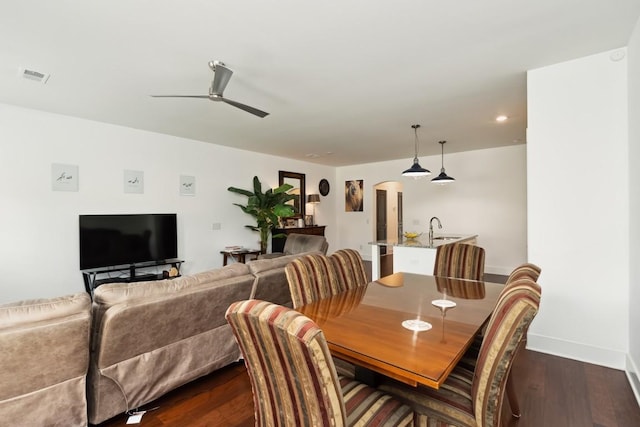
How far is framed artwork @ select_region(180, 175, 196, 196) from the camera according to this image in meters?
5.27

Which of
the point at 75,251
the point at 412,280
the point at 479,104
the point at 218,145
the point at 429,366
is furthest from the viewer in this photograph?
the point at 218,145

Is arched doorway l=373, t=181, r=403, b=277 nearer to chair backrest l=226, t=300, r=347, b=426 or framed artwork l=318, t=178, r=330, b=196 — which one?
framed artwork l=318, t=178, r=330, b=196

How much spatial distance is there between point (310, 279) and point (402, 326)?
0.71m

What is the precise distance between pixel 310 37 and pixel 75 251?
4.17m

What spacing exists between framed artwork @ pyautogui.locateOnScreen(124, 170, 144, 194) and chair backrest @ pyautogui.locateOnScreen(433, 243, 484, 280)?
14.4ft

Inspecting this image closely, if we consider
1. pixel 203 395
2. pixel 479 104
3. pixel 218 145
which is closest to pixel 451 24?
pixel 479 104

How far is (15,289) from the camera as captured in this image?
3.72 metres

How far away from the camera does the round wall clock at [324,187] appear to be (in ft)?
26.5

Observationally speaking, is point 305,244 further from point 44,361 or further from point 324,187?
point 44,361

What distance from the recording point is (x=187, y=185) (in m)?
5.34

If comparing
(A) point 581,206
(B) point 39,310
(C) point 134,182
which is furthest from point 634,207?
(C) point 134,182

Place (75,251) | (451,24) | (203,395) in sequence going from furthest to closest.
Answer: (75,251) < (203,395) < (451,24)

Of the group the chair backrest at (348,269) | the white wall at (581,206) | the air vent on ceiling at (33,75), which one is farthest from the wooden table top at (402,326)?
the air vent on ceiling at (33,75)

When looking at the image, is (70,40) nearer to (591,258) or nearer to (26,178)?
(26,178)
